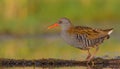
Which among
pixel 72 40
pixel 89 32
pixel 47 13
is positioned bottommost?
pixel 72 40

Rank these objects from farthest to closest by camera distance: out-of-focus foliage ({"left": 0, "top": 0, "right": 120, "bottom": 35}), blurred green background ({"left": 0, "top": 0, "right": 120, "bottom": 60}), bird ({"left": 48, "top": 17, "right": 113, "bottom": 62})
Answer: out-of-focus foliage ({"left": 0, "top": 0, "right": 120, "bottom": 35}) → blurred green background ({"left": 0, "top": 0, "right": 120, "bottom": 60}) → bird ({"left": 48, "top": 17, "right": 113, "bottom": 62})

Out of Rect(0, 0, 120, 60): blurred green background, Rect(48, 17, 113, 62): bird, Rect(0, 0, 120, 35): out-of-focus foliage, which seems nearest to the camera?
Rect(48, 17, 113, 62): bird

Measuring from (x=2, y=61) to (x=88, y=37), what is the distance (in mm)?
2173

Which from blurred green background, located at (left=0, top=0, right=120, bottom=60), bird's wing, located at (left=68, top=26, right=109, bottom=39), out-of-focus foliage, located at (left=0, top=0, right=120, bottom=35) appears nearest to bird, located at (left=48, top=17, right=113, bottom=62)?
bird's wing, located at (left=68, top=26, right=109, bottom=39)

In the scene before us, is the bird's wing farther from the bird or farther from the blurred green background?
the blurred green background

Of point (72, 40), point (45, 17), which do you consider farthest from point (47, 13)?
point (72, 40)

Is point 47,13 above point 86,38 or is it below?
above

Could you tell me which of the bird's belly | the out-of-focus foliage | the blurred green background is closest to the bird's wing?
the bird's belly

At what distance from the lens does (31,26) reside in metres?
24.5

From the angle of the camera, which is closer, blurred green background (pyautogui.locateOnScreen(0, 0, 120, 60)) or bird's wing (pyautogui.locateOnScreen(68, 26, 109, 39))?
bird's wing (pyautogui.locateOnScreen(68, 26, 109, 39))

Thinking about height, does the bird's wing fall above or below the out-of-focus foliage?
below

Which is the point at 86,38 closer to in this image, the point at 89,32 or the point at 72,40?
the point at 89,32

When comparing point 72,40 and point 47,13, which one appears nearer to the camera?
point 72,40

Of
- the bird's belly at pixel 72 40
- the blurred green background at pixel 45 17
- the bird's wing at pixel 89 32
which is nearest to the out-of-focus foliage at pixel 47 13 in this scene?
the blurred green background at pixel 45 17
